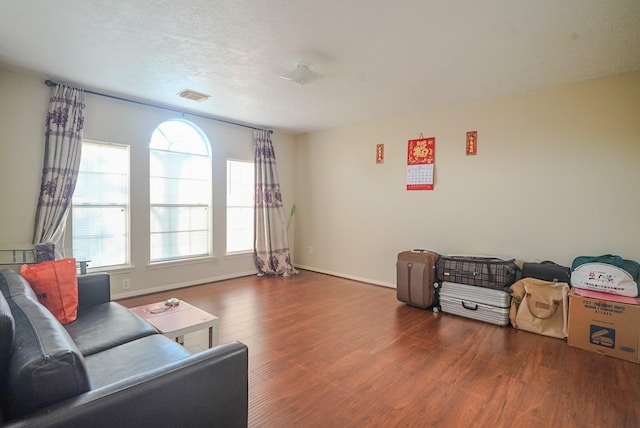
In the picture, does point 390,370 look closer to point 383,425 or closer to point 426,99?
point 383,425

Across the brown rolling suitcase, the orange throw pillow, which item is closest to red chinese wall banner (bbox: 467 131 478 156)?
the brown rolling suitcase

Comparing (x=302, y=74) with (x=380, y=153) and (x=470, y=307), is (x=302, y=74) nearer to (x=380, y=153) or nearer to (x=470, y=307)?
(x=380, y=153)

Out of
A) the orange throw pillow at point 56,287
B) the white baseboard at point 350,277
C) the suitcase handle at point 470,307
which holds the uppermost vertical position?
the orange throw pillow at point 56,287

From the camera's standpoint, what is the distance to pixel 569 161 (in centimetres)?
326

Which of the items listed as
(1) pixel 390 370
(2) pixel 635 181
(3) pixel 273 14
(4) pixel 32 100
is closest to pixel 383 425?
(1) pixel 390 370

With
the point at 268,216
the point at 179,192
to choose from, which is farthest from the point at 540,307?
the point at 179,192

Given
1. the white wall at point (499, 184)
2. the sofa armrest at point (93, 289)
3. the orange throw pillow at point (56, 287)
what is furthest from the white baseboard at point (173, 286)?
the orange throw pillow at point (56, 287)

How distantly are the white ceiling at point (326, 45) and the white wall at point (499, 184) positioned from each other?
0.32 m

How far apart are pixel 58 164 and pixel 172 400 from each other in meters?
3.35

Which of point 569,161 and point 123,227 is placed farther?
point 123,227

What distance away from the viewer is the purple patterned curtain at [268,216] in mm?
5219

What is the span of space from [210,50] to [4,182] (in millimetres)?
2477

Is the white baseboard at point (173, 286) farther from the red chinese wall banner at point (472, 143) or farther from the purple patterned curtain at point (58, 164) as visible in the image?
the red chinese wall banner at point (472, 143)

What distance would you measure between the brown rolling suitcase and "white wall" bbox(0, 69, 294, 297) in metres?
2.59
